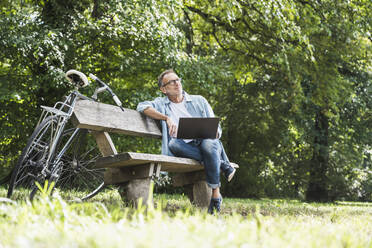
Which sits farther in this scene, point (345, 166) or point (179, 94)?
point (345, 166)

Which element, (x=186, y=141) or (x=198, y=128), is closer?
(x=198, y=128)

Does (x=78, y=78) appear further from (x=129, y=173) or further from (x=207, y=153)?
(x=207, y=153)

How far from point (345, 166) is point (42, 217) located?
16.4 metres

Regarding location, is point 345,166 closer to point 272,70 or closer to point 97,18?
point 272,70

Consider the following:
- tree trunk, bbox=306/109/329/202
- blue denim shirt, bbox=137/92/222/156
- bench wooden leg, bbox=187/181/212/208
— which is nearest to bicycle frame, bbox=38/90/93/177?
blue denim shirt, bbox=137/92/222/156

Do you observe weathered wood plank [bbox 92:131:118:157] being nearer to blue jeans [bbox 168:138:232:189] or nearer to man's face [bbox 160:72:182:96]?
blue jeans [bbox 168:138:232:189]

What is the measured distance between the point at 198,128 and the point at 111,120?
0.87 m

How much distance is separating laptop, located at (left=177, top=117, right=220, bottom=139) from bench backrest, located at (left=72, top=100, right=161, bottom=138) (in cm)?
48

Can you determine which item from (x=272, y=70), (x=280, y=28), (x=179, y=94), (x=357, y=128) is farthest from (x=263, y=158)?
(x=179, y=94)

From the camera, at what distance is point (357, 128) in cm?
1485

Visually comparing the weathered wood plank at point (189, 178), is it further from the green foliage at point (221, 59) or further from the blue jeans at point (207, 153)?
the green foliage at point (221, 59)

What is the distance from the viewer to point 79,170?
15.5 feet

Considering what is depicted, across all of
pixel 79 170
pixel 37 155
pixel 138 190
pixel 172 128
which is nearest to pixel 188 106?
pixel 172 128

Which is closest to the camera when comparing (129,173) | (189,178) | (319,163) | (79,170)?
(129,173)
